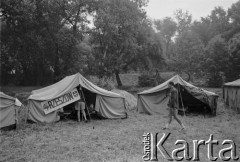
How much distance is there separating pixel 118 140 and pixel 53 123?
3.78 m

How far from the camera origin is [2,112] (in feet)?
29.3

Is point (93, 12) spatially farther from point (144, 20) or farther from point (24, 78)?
point (24, 78)

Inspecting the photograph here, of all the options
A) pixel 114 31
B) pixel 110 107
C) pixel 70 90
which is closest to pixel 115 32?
pixel 114 31

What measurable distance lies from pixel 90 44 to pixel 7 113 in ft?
63.6

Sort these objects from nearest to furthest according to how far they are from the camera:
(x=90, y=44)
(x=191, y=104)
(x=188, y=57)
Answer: (x=191, y=104), (x=90, y=44), (x=188, y=57)

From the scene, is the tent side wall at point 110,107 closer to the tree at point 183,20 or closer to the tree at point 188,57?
the tree at point 188,57

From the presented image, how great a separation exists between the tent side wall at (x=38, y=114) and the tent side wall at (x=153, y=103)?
194 inches

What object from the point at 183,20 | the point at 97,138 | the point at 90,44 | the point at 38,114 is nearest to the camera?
the point at 97,138

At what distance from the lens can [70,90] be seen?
1112cm

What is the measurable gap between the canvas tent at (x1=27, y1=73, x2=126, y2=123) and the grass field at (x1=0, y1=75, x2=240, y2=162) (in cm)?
50

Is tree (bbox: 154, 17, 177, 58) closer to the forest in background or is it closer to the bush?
the forest in background

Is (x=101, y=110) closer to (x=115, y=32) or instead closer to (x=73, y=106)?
(x=73, y=106)

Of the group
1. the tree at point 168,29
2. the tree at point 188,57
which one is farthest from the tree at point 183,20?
the tree at point 188,57

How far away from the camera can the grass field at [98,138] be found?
6195 millimetres
